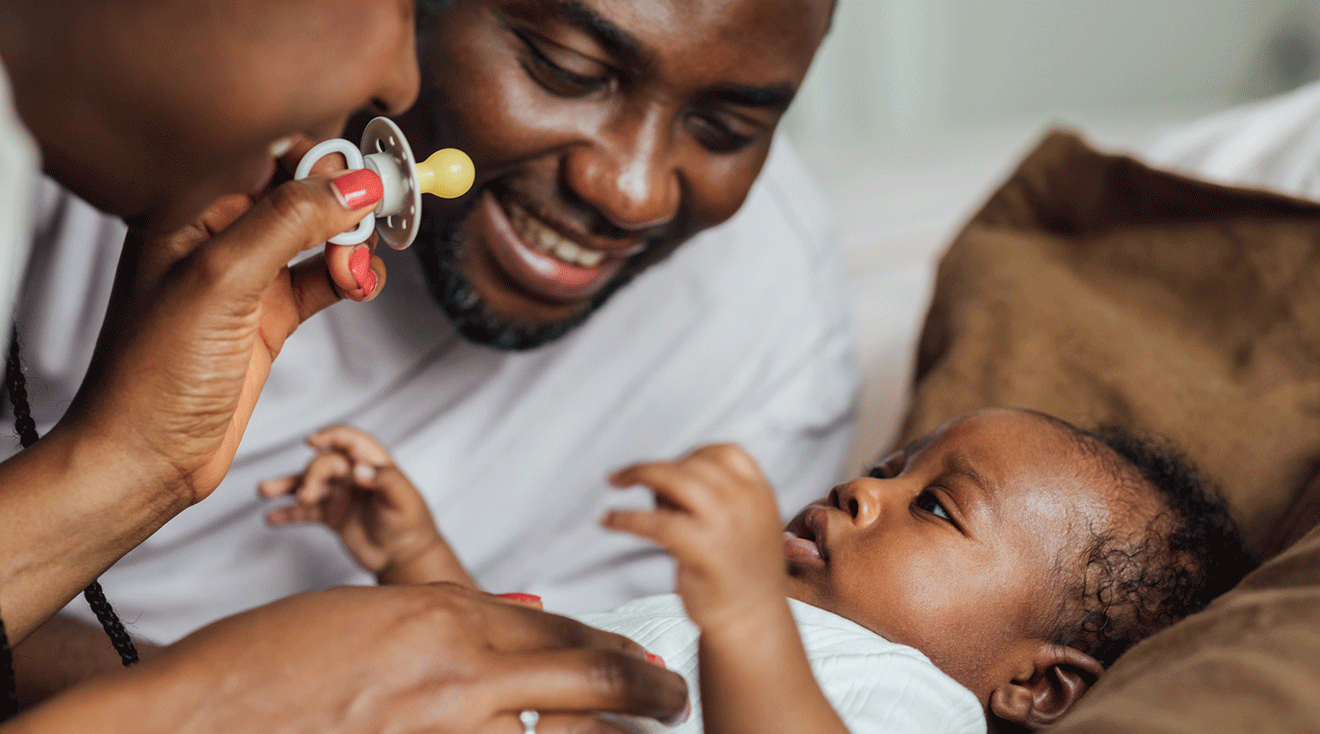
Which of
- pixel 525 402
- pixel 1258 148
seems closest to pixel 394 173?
pixel 525 402

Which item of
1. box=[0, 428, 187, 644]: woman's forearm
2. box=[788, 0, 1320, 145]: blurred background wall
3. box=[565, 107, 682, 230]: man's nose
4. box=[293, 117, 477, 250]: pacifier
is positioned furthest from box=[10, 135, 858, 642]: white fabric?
box=[788, 0, 1320, 145]: blurred background wall

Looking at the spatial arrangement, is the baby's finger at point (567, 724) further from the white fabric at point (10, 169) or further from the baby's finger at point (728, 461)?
the white fabric at point (10, 169)

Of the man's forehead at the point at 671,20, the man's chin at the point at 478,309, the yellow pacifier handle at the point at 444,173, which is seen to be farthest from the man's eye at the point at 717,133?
the yellow pacifier handle at the point at 444,173

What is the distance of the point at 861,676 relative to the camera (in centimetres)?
89

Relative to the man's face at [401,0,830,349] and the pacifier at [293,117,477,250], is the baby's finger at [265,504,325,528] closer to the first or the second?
the man's face at [401,0,830,349]

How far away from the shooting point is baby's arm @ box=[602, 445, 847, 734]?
70 cm

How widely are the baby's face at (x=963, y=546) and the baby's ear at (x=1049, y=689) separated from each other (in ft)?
0.08

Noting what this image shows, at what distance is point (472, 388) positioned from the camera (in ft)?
4.88

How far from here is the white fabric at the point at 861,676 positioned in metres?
0.89

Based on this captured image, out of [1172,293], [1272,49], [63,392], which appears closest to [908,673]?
[1172,293]

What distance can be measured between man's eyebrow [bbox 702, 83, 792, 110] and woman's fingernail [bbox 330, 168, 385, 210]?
18.9 inches

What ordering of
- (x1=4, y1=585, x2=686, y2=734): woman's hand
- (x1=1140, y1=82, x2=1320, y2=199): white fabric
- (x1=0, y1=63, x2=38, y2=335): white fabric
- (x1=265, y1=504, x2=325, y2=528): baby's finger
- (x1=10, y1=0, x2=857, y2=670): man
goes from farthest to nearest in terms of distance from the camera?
(x1=1140, y1=82, x2=1320, y2=199): white fabric < (x1=265, y1=504, x2=325, y2=528): baby's finger < (x1=10, y1=0, x2=857, y2=670): man < (x1=4, y1=585, x2=686, y2=734): woman's hand < (x1=0, y1=63, x2=38, y2=335): white fabric

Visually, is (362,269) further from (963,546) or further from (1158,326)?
(1158,326)

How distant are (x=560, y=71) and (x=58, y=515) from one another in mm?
646
